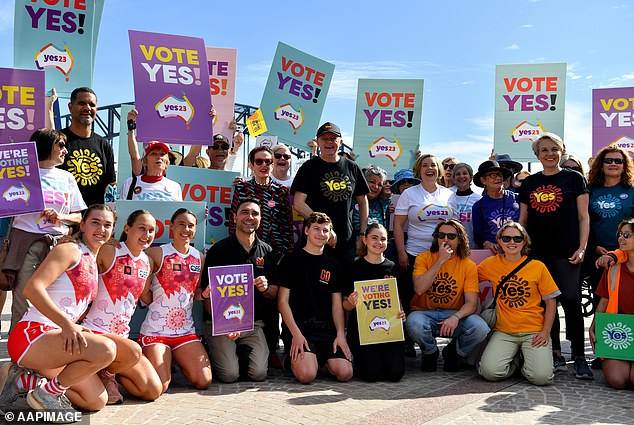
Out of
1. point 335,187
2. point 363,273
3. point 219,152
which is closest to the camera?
point 363,273

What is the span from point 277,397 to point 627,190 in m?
4.03

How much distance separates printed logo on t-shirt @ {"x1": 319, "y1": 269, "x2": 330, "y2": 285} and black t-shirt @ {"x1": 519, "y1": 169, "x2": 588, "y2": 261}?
2.11 m

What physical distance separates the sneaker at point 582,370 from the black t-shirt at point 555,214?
996mm

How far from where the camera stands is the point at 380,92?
8.86m

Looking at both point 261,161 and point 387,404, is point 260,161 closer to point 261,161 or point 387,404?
point 261,161

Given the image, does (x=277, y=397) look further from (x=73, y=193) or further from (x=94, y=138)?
(x=94, y=138)

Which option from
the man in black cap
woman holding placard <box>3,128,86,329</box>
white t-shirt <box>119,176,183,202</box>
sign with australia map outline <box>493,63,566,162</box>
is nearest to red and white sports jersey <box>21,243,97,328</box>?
woman holding placard <box>3,128,86,329</box>

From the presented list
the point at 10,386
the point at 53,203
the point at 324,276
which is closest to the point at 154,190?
the point at 53,203

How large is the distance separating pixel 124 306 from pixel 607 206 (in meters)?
4.72

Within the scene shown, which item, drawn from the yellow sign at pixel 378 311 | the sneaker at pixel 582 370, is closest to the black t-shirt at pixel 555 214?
the sneaker at pixel 582 370

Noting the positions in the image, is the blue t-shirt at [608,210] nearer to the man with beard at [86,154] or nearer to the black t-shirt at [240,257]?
the black t-shirt at [240,257]

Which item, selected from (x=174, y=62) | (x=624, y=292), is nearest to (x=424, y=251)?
(x=624, y=292)

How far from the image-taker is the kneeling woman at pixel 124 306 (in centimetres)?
439

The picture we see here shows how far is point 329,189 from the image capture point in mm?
5812
